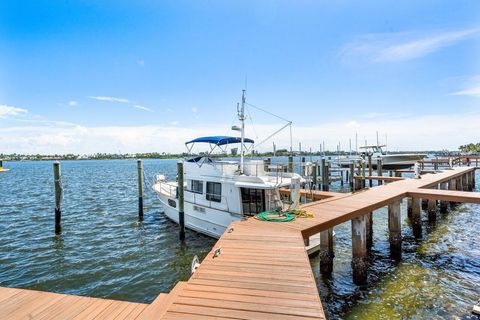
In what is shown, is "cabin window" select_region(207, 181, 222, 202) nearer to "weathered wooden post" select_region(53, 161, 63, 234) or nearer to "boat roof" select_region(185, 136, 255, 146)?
"boat roof" select_region(185, 136, 255, 146)

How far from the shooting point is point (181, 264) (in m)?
10.8

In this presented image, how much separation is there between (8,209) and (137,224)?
1182 centimetres

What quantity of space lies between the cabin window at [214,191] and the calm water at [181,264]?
2.03 meters

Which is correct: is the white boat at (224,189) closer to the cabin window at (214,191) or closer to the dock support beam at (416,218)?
the cabin window at (214,191)

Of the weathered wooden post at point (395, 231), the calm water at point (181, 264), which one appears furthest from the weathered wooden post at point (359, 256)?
the weathered wooden post at point (395, 231)

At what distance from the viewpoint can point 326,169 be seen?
21.3 meters

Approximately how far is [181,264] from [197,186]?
4429 mm

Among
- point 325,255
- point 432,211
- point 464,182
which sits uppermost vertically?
point 464,182

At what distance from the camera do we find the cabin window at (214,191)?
41.7 ft

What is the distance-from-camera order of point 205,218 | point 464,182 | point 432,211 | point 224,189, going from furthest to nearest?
1. point 464,182
2. point 432,211
3. point 205,218
4. point 224,189

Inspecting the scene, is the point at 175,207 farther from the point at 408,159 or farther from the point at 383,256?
the point at 408,159

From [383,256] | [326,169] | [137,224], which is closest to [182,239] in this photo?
[137,224]

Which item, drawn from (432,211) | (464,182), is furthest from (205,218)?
(464,182)

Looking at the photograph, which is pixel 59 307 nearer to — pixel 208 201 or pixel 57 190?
pixel 208 201
